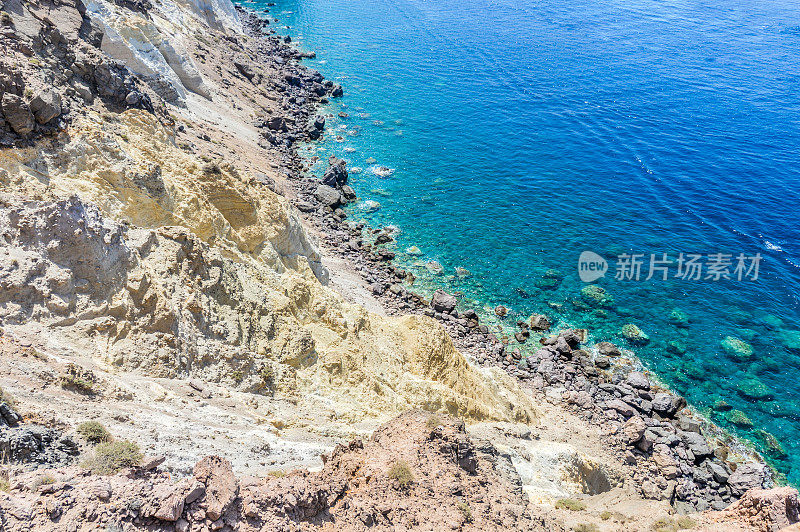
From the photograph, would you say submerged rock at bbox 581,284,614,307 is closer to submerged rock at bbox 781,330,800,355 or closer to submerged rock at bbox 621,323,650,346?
submerged rock at bbox 621,323,650,346

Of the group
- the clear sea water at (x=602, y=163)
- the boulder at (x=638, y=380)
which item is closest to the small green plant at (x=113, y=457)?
the clear sea water at (x=602, y=163)

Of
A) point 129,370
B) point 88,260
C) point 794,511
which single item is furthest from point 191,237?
point 794,511

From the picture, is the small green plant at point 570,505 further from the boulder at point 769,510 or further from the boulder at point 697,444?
the boulder at point 697,444

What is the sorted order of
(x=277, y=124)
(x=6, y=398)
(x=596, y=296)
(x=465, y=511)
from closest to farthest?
(x=6, y=398)
(x=465, y=511)
(x=596, y=296)
(x=277, y=124)

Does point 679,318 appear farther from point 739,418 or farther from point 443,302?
point 443,302

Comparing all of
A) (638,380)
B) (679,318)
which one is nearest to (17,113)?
(638,380)
